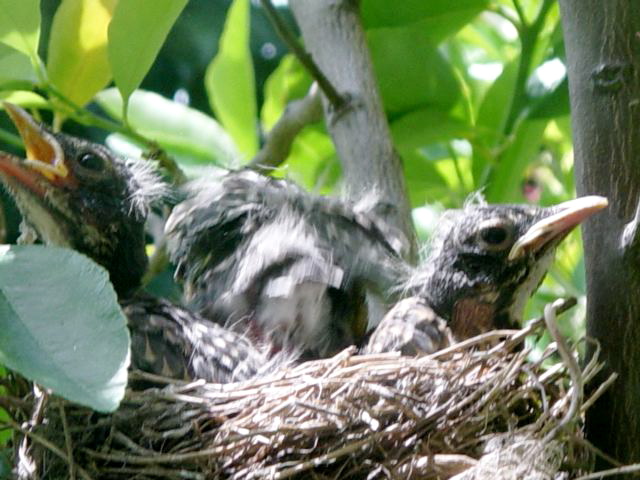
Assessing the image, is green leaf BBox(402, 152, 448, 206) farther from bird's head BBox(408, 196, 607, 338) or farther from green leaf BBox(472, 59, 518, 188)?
bird's head BBox(408, 196, 607, 338)

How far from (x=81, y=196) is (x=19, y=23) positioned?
0.24 meters

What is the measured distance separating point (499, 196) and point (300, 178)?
1.25 ft

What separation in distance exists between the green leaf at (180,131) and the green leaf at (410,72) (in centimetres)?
30

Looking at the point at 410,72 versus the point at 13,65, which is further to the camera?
the point at 410,72

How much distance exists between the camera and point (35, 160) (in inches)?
58.7

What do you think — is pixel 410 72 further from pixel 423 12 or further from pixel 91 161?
pixel 91 161

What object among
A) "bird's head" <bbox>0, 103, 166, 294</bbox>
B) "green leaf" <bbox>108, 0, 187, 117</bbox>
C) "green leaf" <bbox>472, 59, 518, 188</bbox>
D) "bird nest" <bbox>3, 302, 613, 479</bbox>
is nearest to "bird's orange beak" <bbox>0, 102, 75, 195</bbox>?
"bird's head" <bbox>0, 103, 166, 294</bbox>

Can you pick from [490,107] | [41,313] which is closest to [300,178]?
[490,107]

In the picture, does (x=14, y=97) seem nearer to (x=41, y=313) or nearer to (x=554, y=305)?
(x=41, y=313)

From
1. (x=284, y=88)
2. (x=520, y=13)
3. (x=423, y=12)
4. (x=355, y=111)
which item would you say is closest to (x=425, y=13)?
(x=423, y=12)

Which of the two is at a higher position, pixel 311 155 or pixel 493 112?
pixel 493 112

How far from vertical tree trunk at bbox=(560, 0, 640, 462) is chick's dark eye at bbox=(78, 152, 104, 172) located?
678 mm

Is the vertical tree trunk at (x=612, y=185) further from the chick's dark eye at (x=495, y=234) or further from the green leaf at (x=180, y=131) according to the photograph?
the green leaf at (x=180, y=131)

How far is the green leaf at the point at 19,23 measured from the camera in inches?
57.7
